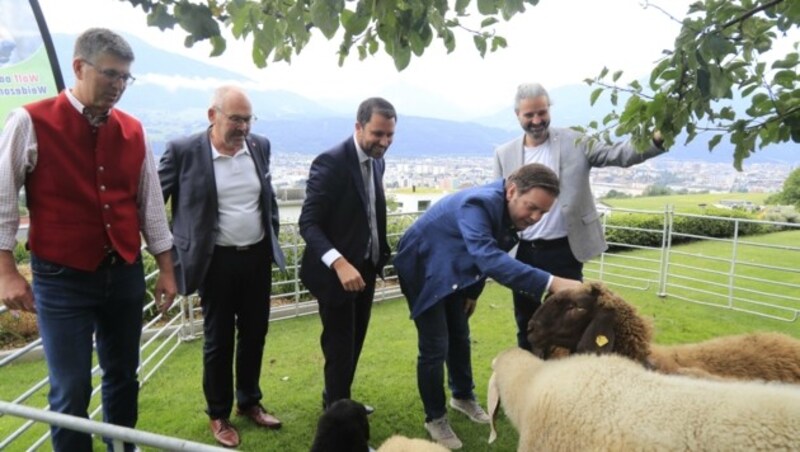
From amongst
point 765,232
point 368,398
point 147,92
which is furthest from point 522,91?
point 147,92

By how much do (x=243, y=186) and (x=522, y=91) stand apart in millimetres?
1941

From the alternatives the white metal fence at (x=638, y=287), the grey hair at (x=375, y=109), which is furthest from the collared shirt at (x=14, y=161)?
the grey hair at (x=375, y=109)

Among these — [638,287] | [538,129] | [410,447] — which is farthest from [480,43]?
[638,287]

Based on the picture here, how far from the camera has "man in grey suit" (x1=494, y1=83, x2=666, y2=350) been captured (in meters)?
3.49

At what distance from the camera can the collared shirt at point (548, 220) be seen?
3.54 m

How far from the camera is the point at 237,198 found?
3.29 meters

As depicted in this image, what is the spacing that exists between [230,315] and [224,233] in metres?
0.53

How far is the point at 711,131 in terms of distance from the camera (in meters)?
2.01

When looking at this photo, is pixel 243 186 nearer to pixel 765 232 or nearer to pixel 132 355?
pixel 132 355

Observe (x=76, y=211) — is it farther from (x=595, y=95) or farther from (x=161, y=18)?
(x=595, y=95)

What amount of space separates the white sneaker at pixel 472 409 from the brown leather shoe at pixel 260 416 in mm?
1298

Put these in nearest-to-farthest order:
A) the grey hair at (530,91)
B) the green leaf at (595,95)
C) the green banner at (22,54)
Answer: the green leaf at (595,95)
the grey hair at (530,91)
the green banner at (22,54)

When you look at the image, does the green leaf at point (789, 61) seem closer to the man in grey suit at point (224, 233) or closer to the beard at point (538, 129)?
the beard at point (538, 129)

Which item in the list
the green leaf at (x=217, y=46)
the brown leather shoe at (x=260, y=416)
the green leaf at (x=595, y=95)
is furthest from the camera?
the brown leather shoe at (x=260, y=416)
